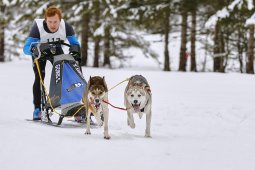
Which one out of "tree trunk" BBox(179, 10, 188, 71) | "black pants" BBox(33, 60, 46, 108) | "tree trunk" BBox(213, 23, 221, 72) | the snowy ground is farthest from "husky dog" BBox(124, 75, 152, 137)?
"tree trunk" BBox(213, 23, 221, 72)

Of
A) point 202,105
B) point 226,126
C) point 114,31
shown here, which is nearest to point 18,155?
point 226,126

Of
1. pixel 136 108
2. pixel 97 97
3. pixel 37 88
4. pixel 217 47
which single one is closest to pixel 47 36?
pixel 37 88

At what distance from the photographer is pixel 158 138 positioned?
6703 mm

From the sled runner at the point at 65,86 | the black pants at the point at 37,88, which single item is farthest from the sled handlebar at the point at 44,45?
the black pants at the point at 37,88

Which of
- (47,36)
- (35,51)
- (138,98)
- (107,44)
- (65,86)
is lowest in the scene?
(138,98)

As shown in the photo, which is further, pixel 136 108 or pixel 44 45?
pixel 44 45

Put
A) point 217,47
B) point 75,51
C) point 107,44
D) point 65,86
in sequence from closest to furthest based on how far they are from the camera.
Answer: point 65,86
point 75,51
point 217,47
point 107,44

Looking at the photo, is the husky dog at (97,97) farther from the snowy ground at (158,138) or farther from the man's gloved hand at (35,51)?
the man's gloved hand at (35,51)

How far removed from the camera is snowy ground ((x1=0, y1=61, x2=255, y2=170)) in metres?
4.92

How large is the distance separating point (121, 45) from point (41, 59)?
16571 mm

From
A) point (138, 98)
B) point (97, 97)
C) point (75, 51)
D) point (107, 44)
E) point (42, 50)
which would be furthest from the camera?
point (107, 44)

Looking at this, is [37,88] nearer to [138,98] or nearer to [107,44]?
[138,98]

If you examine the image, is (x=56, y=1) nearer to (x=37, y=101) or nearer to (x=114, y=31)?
(x=114, y=31)

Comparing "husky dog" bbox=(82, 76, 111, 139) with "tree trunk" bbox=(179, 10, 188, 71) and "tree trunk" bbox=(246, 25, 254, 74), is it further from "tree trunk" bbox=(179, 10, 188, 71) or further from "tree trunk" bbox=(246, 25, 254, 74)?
"tree trunk" bbox=(179, 10, 188, 71)
